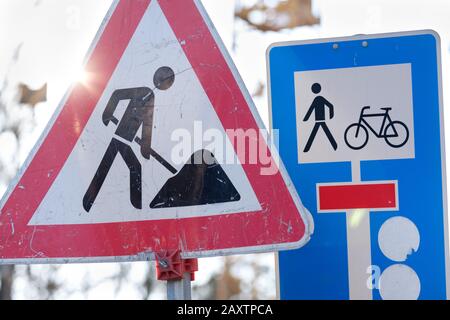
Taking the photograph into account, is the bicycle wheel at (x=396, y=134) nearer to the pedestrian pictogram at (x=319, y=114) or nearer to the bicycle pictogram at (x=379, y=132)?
the bicycle pictogram at (x=379, y=132)

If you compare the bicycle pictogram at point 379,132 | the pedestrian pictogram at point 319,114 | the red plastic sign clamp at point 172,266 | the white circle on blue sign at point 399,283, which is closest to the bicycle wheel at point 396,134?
the bicycle pictogram at point 379,132

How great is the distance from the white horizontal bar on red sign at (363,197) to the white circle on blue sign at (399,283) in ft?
0.48

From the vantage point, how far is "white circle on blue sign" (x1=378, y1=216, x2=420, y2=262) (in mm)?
2729

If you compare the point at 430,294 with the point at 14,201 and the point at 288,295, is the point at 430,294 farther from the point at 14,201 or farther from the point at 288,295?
the point at 14,201

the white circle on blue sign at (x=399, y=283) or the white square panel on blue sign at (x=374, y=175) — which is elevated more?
the white square panel on blue sign at (x=374, y=175)

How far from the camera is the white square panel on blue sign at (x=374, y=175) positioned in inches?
107

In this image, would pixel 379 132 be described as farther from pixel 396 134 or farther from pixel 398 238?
pixel 398 238

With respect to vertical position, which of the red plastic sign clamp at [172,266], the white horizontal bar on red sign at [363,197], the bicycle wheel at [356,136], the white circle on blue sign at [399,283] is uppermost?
the bicycle wheel at [356,136]

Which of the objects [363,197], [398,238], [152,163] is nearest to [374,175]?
[363,197]

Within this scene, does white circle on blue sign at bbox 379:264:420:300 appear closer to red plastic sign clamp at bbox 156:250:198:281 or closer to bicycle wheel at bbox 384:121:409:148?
bicycle wheel at bbox 384:121:409:148

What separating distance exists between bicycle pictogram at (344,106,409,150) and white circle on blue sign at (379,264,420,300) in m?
0.29

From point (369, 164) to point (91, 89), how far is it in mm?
690

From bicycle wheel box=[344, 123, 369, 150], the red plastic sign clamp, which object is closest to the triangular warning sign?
the red plastic sign clamp

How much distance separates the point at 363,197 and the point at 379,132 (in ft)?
0.52
